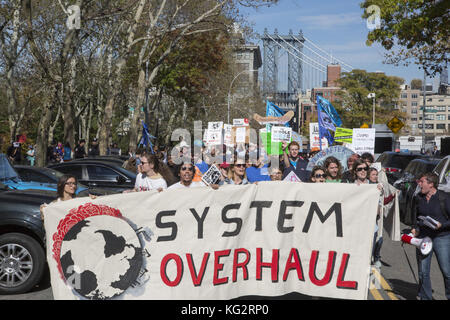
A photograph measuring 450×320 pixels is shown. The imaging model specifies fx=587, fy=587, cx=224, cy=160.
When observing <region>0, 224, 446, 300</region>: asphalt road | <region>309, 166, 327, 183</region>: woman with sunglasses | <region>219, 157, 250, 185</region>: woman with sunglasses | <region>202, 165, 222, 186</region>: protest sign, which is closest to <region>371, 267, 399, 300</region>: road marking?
<region>0, 224, 446, 300</region>: asphalt road

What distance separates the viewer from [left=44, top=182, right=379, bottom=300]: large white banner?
580cm

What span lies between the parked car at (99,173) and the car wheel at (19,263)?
19.0 feet

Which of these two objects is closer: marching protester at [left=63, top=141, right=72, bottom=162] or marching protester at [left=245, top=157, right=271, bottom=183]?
marching protester at [left=245, top=157, right=271, bottom=183]

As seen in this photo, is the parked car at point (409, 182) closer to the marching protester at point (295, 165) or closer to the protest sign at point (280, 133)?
the protest sign at point (280, 133)

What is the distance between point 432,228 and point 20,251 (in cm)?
478

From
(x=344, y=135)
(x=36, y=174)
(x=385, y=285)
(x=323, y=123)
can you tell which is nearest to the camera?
(x=385, y=285)

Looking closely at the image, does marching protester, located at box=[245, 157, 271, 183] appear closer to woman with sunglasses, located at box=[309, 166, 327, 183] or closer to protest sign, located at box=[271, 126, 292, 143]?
woman with sunglasses, located at box=[309, 166, 327, 183]

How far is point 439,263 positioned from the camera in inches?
264

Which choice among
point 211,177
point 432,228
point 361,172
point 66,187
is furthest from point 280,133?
point 66,187

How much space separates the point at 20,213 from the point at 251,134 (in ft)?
45.1

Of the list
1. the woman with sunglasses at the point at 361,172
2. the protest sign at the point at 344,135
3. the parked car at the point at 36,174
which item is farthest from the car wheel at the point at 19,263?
the protest sign at the point at 344,135

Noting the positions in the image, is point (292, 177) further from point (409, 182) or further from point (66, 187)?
point (409, 182)

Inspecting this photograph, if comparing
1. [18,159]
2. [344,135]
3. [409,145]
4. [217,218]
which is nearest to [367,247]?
[217,218]

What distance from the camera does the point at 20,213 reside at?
6938 mm
